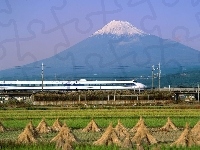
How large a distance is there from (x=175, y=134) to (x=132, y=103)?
31251 millimetres

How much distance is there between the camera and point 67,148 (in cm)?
1370

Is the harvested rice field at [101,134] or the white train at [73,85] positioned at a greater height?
the white train at [73,85]

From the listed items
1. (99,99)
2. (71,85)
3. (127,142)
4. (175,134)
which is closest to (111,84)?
(71,85)

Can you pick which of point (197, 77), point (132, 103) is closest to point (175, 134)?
point (132, 103)

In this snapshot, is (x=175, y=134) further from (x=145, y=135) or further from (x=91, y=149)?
(x=91, y=149)

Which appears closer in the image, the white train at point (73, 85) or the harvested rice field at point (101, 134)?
the harvested rice field at point (101, 134)

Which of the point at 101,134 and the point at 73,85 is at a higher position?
the point at 73,85

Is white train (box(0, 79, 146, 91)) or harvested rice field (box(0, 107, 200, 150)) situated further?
white train (box(0, 79, 146, 91))

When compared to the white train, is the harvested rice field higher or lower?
lower

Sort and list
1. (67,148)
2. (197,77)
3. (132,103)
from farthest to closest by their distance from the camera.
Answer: (197,77), (132,103), (67,148)

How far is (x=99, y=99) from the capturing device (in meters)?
57.6

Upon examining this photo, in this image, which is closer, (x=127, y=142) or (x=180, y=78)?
(x=127, y=142)

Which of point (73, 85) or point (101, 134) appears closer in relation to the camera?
point (101, 134)

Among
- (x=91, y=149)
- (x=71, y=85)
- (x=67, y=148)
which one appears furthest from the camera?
(x=71, y=85)
